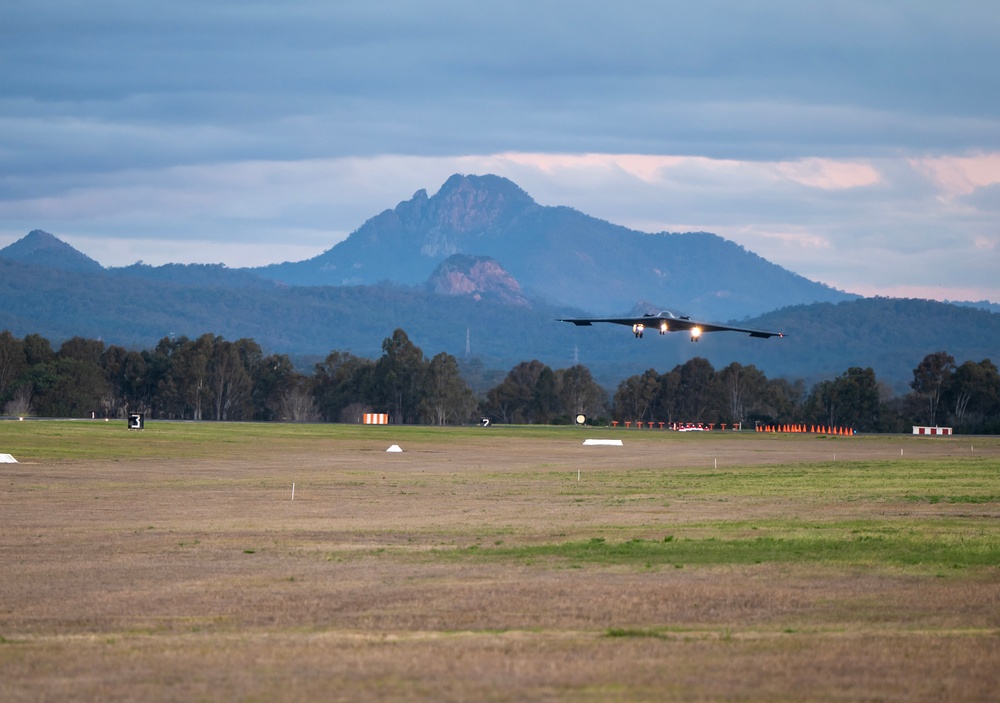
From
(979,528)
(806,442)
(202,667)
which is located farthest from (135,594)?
(806,442)

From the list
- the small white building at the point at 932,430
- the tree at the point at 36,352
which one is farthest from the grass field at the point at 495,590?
the tree at the point at 36,352

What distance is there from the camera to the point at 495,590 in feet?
79.9

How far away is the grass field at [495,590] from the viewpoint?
1642cm

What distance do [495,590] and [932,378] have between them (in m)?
176

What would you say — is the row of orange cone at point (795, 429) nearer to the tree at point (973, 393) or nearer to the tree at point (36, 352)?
the tree at point (973, 393)

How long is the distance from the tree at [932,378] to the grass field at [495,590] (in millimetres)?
139423

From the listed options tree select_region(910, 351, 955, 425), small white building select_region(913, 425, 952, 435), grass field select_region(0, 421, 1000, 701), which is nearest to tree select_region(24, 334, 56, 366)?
small white building select_region(913, 425, 952, 435)

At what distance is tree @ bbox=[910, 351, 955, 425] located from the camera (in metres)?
188

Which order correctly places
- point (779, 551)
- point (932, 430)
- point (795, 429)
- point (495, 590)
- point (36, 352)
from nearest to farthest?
1. point (495, 590)
2. point (779, 551)
3. point (932, 430)
4. point (795, 429)
5. point (36, 352)

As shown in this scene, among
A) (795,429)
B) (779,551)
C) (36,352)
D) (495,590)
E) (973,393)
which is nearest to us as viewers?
(495,590)

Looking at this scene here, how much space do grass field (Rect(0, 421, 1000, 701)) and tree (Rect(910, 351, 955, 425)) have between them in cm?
13942

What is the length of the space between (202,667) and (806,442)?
110062 millimetres

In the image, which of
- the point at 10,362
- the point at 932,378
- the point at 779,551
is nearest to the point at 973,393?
the point at 932,378

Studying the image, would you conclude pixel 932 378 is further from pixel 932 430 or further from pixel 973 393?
pixel 932 430
